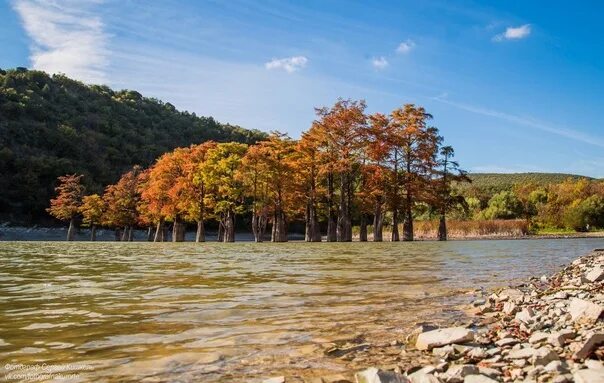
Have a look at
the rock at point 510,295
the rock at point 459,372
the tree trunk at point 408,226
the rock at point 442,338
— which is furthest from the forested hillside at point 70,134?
the rock at point 459,372

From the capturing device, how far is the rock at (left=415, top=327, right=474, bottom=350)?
4035mm

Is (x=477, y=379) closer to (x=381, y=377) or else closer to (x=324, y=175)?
(x=381, y=377)

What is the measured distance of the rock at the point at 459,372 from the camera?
304 cm

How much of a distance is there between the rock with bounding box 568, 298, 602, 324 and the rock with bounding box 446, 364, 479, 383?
1668 mm

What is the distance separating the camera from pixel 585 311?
4.33 m

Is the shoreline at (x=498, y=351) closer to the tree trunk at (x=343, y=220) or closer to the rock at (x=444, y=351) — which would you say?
the rock at (x=444, y=351)

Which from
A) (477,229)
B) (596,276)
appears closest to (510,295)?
(596,276)

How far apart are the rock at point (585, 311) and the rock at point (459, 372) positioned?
5.47 ft

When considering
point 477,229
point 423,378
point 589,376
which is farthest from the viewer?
point 477,229

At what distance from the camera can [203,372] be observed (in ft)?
11.6

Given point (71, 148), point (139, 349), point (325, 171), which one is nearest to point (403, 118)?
point (325, 171)

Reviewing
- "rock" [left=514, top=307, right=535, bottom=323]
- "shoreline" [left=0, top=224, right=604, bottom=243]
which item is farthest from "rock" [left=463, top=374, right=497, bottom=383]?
"shoreline" [left=0, top=224, right=604, bottom=243]

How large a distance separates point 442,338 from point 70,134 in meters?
82.3

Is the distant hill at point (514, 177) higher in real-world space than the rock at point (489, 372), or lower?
higher
